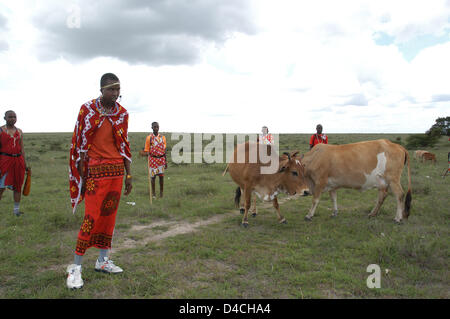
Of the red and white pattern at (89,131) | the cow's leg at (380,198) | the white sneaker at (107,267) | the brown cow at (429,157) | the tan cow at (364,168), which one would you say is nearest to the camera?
the red and white pattern at (89,131)

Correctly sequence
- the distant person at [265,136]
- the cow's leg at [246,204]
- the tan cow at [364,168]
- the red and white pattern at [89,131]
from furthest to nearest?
the distant person at [265,136]
the tan cow at [364,168]
the cow's leg at [246,204]
the red and white pattern at [89,131]

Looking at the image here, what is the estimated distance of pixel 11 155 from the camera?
6.42 m

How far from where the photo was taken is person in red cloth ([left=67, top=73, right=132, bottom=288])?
11.6 feet

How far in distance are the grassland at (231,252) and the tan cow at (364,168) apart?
671 mm

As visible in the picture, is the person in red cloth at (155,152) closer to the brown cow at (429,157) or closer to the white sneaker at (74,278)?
the white sneaker at (74,278)

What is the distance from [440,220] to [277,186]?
3.36 meters

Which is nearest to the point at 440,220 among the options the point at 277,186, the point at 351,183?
the point at 351,183

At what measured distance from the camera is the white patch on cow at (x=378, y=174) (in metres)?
6.61

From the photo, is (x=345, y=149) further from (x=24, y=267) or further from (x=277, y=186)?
(x=24, y=267)

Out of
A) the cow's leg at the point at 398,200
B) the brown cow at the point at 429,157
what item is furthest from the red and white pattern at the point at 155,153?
the brown cow at the point at 429,157

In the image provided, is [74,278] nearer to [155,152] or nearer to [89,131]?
[89,131]

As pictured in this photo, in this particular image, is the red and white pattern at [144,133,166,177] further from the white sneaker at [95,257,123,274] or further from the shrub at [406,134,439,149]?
the shrub at [406,134,439,149]

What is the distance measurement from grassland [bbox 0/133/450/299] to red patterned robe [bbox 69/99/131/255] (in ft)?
2.00

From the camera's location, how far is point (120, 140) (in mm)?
3754
